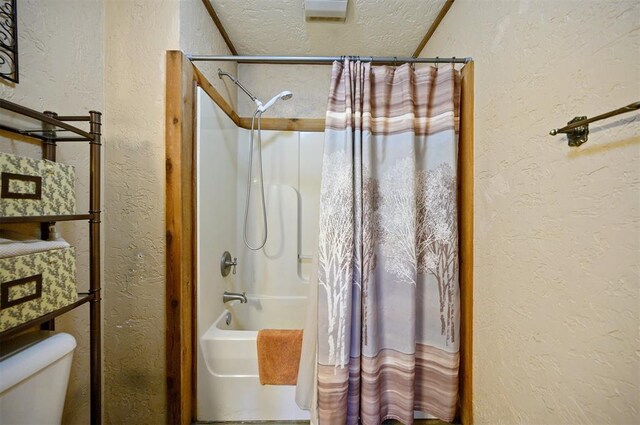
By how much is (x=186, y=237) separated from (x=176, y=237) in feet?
0.15

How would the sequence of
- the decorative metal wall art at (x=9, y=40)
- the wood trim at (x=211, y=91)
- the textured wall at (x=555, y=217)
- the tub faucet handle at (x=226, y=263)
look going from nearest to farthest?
the textured wall at (x=555, y=217) < the decorative metal wall art at (x=9, y=40) < the wood trim at (x=211, y=91) < the tub faucet handle at (x=226, y=263)

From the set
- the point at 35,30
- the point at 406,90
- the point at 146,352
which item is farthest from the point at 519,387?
the point at 35,30

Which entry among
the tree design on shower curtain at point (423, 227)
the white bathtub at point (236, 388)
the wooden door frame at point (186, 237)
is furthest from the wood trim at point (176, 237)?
the tree design on shower curtain at point (423, 227)

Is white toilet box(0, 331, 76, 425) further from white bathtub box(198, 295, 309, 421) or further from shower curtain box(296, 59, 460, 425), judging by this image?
shower curtain box(296, 59, 460, 425)

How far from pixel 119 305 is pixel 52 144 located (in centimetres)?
65

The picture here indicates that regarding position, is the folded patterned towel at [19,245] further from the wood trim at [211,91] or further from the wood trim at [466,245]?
the wood trim at [466,245]

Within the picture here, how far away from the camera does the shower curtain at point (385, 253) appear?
96 cm

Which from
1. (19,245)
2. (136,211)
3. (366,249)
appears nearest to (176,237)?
(136,211)

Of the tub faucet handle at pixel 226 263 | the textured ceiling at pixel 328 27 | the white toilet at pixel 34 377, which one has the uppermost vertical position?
the textured ceiling at pixel 328 27

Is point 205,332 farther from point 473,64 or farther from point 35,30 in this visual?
point 473,64

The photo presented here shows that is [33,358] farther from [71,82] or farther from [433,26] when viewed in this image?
[433,26]

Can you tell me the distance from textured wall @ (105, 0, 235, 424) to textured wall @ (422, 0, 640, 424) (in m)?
1.29

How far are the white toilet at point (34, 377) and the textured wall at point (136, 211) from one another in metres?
0.28

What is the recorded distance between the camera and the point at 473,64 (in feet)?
3.22
